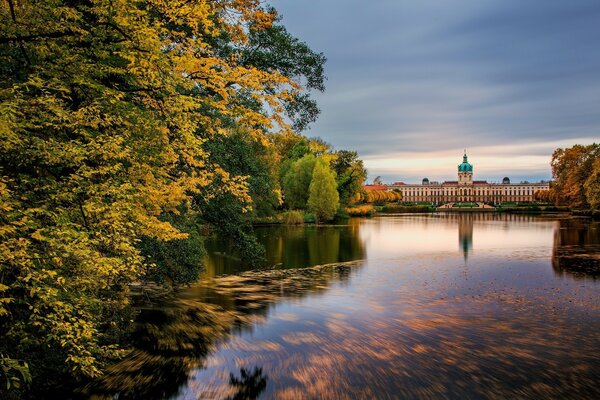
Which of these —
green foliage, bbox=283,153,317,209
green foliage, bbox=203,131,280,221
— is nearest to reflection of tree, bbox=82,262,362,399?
green foliage, bbox=203,131,280,221

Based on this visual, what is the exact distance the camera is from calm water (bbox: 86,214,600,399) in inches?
425

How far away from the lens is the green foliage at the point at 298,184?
71875mm

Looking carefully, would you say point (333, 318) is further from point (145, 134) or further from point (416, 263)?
point (416, 263)

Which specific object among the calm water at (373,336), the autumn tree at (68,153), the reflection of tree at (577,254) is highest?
the autumn tree at (68,153)

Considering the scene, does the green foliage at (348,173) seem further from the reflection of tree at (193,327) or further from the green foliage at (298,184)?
the reflection of tree at (193,327)

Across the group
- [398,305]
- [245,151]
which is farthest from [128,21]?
[398,305]

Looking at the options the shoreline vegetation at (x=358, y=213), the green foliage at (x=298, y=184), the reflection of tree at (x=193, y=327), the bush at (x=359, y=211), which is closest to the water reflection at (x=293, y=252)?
the reflection of tree at (x=193, y=327)

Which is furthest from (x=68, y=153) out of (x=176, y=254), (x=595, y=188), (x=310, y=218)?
(x=595, y=188)

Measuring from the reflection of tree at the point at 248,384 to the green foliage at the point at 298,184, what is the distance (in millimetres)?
60102

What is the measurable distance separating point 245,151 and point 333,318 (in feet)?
20.3

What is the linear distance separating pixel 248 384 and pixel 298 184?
6109 cm

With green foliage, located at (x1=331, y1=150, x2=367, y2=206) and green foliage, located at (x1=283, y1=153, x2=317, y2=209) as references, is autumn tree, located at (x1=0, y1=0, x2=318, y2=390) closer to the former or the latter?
green foliage, located at (x1=283, y1=153, x2=317, y2=209)

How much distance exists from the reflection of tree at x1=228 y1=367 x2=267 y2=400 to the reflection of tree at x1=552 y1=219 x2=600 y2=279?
60.4ft

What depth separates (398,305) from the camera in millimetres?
18281
